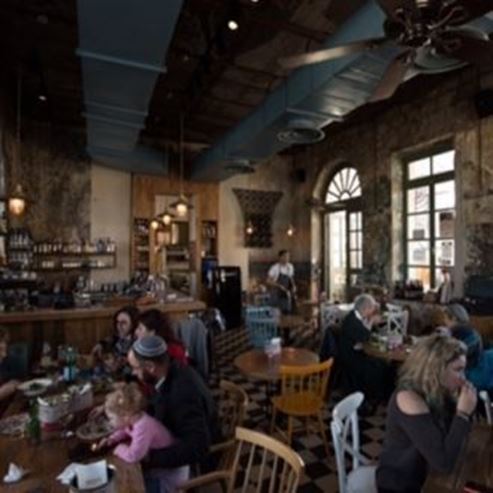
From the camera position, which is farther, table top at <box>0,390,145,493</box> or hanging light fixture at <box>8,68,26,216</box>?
hanging light fixture at <box>8,68,26,216</box>

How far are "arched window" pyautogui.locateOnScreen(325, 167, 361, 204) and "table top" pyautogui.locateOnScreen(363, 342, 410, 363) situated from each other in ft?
17.6

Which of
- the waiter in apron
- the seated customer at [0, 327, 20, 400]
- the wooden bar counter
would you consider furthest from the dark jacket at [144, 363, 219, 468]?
the waiter in apron

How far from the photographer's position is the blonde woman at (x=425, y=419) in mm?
1749

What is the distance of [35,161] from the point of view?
335 inches

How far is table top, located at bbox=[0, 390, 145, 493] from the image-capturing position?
5.08 feet

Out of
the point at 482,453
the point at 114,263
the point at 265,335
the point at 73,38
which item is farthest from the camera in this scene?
the point at 114,263

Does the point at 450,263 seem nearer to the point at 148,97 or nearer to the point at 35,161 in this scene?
the point at 148,97

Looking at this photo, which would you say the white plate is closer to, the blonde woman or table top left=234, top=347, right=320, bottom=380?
table top left=234, top=347, right=320, bottom=380

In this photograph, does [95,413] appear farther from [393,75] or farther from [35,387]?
[393,75]

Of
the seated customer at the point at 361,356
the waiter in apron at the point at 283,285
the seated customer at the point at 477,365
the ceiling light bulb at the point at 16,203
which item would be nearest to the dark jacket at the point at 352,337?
the seated customer at the point at 361,356

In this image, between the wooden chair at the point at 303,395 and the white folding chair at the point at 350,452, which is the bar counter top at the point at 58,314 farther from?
the white folding chair at the point at 350,452

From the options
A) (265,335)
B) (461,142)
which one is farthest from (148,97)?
(461,142)

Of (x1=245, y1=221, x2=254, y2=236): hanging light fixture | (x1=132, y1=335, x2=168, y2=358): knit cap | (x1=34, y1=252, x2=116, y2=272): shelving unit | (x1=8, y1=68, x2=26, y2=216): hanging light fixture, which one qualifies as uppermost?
(x1=8, y1=68, x2=26, y2=216): hanging light fixture

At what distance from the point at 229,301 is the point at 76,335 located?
5061 mm
